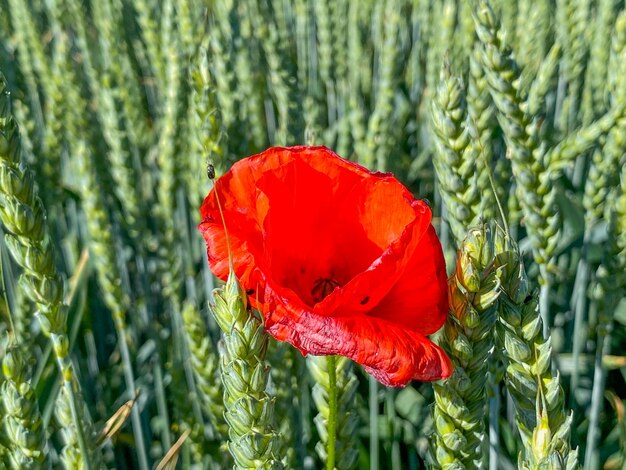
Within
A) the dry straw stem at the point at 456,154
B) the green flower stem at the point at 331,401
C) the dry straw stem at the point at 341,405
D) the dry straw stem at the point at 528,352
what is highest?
the dry straw stem at the point at 456,154

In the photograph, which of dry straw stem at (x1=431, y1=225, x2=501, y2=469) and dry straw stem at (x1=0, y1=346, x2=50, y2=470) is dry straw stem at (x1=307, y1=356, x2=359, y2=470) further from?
dry straw stem at (x1=0, y1=346, x2=50, y2=470)

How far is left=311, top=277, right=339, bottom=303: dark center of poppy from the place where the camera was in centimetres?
70

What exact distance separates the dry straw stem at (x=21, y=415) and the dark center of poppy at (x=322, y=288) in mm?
255

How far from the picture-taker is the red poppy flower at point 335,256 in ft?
1.70

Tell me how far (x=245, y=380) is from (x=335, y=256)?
25cm

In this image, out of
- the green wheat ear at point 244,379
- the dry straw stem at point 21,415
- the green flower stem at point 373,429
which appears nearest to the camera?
the green wheat ear at point 244,379

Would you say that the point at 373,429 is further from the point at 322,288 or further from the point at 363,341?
the point at 363,341

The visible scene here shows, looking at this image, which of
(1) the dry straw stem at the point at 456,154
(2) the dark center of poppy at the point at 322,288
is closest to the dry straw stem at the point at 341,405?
(2) the dark center of poppy at the point at 322,288

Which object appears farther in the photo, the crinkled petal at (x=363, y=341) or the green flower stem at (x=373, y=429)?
the green flower stem at (x=373, y=429)

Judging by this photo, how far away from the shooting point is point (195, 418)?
1.06 meters

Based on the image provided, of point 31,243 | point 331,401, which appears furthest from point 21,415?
point 331,401

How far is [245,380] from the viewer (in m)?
0.48

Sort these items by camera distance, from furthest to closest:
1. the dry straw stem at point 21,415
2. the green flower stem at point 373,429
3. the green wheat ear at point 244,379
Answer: the green flower stem at point 373,429 < the dry straw stem at point 21,415 < the green wheat ear at point 244,379

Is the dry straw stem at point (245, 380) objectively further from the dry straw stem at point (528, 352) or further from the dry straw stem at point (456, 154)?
the dry straw stem at point (456, 154)
